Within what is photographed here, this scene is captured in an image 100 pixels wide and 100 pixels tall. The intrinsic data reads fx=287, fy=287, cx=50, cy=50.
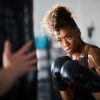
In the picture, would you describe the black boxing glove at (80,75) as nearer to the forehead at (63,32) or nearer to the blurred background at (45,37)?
the forehead at (63,32)

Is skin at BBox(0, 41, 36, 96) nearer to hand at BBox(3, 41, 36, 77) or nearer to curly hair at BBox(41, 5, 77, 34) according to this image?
hand at BBox(3, 41, 36, 77)

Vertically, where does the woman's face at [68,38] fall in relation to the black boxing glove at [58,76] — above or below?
above

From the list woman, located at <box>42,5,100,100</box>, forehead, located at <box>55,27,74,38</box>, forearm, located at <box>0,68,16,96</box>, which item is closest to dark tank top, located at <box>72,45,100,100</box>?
woman, located at <box>42,5,100,100</box>

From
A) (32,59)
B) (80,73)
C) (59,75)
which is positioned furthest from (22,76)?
(59,75)

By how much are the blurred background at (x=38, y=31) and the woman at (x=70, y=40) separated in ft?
0.47

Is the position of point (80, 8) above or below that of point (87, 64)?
above

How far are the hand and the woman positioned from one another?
0.75 metres

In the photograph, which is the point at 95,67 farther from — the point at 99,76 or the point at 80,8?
the point at 80,8

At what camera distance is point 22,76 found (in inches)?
28.8

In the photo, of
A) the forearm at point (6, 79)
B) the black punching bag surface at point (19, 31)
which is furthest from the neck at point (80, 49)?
the forearm at point (6, 79)

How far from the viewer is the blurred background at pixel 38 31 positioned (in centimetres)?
72

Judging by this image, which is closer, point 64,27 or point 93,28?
point 64,27

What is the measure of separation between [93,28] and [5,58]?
8.52ft

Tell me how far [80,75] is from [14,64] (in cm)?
69
